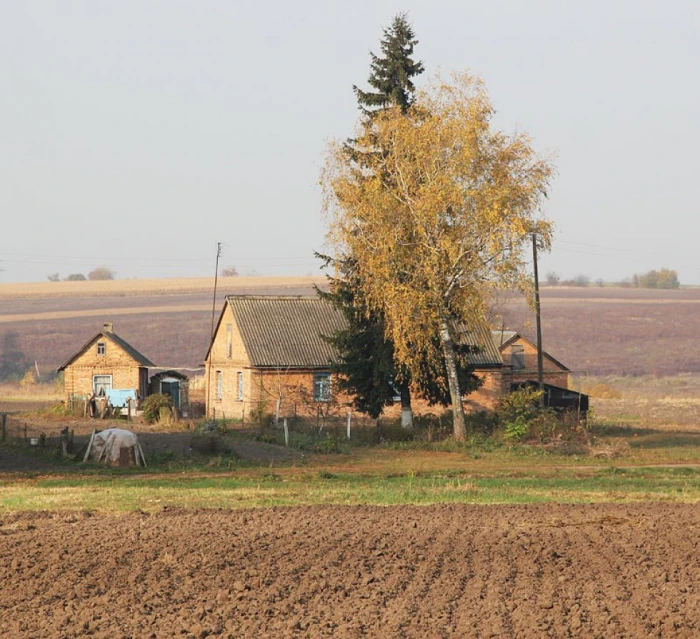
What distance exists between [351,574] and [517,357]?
1833 inches

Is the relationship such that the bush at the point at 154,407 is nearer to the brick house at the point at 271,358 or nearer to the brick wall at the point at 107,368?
the brick house at the point at 271,358

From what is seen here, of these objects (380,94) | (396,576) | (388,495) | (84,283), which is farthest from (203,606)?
(84,283)

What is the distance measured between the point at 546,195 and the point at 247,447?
13.9 meters

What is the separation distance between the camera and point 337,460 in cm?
3522

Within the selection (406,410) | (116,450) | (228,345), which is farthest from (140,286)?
(116,450)

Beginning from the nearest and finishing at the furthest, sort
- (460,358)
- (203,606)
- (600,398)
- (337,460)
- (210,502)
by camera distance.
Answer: (203,606)
(210,502)
(337,460)
(460,358)
(600,398)

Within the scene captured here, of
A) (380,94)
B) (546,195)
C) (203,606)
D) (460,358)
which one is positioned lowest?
(203,606)

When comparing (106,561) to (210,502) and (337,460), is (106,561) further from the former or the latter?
(337,460)

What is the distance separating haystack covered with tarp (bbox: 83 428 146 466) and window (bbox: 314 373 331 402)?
66.3 ft

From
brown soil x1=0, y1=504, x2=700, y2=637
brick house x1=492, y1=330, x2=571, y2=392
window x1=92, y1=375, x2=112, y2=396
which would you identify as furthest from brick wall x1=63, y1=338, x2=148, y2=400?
brown soil x1=0, y1=504, x2=700, y2=637

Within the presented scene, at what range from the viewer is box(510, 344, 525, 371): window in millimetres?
60500

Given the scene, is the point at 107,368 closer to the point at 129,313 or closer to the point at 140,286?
the point at 129,313

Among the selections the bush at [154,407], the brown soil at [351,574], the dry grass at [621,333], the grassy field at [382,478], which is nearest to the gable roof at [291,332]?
the bush at [154,407]

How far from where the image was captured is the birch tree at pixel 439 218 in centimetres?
4019
